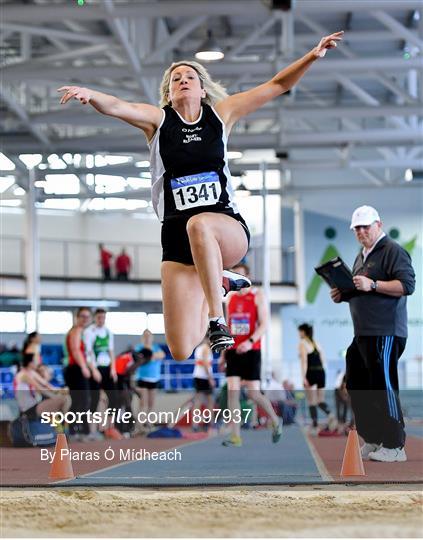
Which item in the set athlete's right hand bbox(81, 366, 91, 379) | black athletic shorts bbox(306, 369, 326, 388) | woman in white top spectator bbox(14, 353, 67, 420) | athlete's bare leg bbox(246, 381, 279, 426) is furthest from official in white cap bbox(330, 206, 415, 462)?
black athletic shorts bbox(306, 369, 326, 388)

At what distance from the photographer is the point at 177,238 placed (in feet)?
17.9

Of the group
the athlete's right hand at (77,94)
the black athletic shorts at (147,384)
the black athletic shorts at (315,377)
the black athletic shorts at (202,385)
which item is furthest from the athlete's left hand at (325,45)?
the black athletic shorts at (202,385)

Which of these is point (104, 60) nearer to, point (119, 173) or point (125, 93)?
point (125, 93)

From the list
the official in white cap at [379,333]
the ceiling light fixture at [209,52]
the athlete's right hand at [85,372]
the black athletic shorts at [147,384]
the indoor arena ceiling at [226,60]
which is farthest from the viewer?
the ceiling light fixture at [209,52]

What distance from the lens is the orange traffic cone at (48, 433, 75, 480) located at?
5.87 m

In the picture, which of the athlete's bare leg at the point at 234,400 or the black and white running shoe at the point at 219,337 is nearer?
the black and white running shoe at the point at 219,337

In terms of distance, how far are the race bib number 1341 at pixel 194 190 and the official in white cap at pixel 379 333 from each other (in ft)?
6.75

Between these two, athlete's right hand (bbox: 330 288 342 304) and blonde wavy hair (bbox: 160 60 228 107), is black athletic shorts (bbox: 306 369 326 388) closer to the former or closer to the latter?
athlete's right hand (bbox: 330 288 342 304)

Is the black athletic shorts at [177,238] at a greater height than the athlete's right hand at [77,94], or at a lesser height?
lesser

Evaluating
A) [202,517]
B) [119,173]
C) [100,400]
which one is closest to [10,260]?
[119,173]

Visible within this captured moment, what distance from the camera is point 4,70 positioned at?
1589 cm

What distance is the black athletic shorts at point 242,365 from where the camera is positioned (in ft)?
30.6

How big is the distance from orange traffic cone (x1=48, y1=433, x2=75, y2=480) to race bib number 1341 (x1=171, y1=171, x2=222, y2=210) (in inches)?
60.1

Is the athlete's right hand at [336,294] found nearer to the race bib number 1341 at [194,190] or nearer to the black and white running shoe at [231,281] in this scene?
the black and white running shoe at [231,281]
